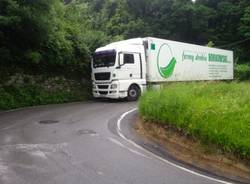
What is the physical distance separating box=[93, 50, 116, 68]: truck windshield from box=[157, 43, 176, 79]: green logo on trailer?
2.98 meters

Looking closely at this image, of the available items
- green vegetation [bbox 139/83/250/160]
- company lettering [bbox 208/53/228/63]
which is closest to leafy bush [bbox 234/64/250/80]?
company lettering [bbox 208/53/228/63]

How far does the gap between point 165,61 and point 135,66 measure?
8.27 feet

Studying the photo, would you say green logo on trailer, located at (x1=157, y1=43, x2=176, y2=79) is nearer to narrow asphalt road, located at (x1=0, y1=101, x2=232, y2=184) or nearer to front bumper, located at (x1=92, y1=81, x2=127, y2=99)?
front bumper, located at (x1=92, y1=81, x2=127, y2=99)

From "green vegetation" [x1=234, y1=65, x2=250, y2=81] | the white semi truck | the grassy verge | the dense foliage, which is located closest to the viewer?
the grassy verge

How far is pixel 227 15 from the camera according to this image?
50.5 metres

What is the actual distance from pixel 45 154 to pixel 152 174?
2.64 meters

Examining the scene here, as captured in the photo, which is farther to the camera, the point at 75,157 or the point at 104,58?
the point at 104,58

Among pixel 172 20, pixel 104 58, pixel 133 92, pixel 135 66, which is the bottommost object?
pixel 133 92

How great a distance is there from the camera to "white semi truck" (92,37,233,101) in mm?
19172

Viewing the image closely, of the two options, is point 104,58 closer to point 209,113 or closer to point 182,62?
point 182,62

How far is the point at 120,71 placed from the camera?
19.1 m

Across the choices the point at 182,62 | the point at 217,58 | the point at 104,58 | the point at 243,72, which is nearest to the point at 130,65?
the point at 104,58

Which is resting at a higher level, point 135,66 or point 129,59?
point 129,59

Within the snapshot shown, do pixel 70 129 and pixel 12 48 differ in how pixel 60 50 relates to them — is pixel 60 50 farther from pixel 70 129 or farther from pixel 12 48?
pixel 70 129
